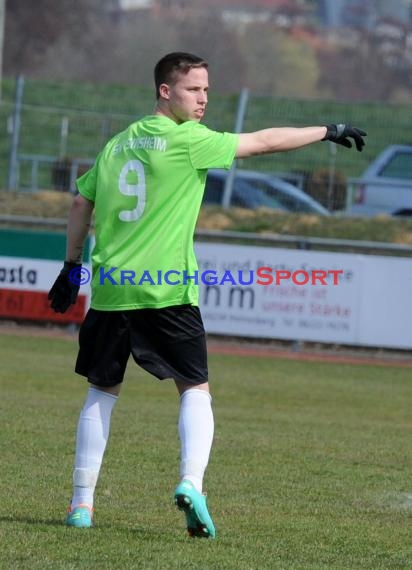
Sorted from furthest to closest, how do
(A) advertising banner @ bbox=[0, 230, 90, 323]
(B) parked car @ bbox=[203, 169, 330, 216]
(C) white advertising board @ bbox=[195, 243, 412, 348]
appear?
1. (B) parked car @ bbox=[203, 169, 330, 216]
2. (A) advertising banner @ bbox=[0, 230, 90, 323]
3. (C) white advertising board @ bbox=[195, 243, 412, 348]

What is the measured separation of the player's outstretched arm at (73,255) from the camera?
585 cm

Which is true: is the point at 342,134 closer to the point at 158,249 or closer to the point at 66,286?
the point at 158,249

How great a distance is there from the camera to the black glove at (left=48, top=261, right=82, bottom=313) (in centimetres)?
612

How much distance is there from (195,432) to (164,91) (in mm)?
1400

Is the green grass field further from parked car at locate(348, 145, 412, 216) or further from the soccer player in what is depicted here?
parked car at locate(348, 145, 412, 216)

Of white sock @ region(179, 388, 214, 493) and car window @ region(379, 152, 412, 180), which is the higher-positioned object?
car window @ region(379, 152, 412, 180)

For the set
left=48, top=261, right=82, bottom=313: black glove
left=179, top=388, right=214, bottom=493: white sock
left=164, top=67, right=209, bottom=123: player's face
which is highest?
left=164, top=67, right=209, bottom=123: player's face

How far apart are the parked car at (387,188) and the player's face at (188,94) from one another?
50.8 feet

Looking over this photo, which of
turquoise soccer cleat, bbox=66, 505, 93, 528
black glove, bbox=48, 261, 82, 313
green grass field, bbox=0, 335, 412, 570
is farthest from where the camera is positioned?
black glove, bbox=48, 261, 82, 313

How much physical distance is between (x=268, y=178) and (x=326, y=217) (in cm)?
120

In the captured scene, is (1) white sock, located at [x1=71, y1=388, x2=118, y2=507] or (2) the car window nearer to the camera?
(1) white sock, located at [x1=71, y1=388, x2=118, y2=507]

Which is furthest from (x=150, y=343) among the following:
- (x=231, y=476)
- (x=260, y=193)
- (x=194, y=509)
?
(x=260, y=193)

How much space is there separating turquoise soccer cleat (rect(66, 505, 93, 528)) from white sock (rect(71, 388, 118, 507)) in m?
0.03

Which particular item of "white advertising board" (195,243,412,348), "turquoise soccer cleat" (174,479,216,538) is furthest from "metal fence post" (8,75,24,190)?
"turquoise soccer cleat" (174,479,216,538)
